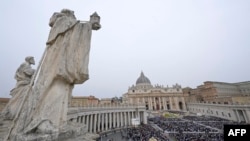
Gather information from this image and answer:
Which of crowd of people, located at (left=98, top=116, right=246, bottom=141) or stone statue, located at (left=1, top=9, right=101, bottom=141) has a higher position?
stone statue, located at (left=1, top=9, right=101, bottom=141)

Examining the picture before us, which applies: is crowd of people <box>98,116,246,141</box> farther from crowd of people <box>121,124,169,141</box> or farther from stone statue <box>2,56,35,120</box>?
stone statue <box>2,56,35,120</box>

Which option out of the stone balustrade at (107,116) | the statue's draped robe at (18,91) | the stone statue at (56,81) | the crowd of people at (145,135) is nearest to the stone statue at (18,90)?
the statue's draped robe at (18,91)

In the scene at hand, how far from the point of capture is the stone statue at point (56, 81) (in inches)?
112

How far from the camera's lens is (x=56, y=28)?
145 inches

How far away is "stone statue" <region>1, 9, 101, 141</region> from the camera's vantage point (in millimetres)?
2839

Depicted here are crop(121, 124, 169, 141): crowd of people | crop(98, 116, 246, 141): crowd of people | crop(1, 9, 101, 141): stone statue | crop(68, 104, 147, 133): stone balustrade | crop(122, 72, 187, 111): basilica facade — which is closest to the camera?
crop(1, 9, 101, 141): stone statue

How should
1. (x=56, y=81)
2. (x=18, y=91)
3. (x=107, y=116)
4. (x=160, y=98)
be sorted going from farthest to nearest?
1. (x=160, y=98)
2. (x=107, y=116)
3. (x=18, y=91)
4. (x=56, y=81)

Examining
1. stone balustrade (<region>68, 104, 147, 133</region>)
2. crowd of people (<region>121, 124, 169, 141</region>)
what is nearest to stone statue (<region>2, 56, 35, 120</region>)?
stone balustrade (<region>68, 104, 147, 133</region>)

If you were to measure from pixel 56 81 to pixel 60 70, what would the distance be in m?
0.39

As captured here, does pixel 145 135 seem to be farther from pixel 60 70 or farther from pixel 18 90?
pixel 60 70

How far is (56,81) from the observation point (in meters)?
3.44

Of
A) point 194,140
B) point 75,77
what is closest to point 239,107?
point 194,140

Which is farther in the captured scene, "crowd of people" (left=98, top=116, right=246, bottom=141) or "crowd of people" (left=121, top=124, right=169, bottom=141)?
"crowd of people" (left=121, top=124, right=169, bottom=141)

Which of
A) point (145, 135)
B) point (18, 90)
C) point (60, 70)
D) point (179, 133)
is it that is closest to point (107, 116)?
point (145, 135)
